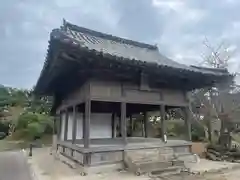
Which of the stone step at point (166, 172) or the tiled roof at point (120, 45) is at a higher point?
the tiled roof at point (120, 45)

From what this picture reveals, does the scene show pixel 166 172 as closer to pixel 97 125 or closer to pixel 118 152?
pixel 118 152

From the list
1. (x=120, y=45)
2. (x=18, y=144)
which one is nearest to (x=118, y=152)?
(x=120, y=45)

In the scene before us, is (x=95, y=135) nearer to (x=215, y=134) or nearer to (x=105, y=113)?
(x=105, y=113)

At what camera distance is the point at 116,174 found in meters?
6.37

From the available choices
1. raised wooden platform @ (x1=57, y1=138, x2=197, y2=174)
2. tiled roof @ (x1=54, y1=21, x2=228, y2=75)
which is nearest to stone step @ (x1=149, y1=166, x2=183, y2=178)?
raised wooden platform @ (x1=57, y1=138, x2=197, y2=174)

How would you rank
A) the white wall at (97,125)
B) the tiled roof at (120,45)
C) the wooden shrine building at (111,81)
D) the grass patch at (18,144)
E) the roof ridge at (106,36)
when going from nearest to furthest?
1. the wooden shrine building at (111,81)
2. the tiled roof at (120,45)
3. the roof ridge at (106,36)
4. the white wall at (97,125)
5. the grass patch at (18,144)

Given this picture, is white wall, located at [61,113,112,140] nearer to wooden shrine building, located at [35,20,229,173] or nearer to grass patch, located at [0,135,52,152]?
wooden shrine building, located at [35,20,229,173]

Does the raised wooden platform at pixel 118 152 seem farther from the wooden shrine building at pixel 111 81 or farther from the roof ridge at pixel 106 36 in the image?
the roof ridge at pixel 106 36

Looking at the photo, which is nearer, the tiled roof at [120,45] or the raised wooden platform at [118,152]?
the raised wooden platform at [118,152]

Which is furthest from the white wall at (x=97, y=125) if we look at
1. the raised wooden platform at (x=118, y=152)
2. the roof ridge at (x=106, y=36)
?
the roof ridge at (x=106, y=36)

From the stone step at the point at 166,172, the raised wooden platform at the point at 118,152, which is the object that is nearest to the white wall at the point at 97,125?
the raised wooden platform at the point at 118,152

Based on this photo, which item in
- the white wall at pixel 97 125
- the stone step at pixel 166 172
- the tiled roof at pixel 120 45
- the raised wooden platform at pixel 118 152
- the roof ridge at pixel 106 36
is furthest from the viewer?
the white wall at pixel 97 125

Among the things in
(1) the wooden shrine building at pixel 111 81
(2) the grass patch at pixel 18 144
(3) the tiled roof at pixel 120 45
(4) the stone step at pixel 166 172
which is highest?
(3) the tiled roof at pixel 120 45

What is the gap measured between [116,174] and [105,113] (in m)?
5.30
